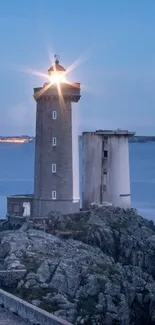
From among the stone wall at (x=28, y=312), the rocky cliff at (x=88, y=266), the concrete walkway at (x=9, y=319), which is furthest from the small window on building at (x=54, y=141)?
the concrete walkway at (x=9, y=319)

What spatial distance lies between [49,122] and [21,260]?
8.35 m

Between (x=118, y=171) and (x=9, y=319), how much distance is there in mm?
14804

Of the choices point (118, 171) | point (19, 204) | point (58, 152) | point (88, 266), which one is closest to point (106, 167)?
point (118, 171)

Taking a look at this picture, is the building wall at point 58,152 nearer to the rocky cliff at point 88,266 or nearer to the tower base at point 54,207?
the tower base at point 54,207

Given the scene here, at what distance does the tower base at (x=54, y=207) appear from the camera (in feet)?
86.1

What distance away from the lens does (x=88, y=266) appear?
19.6m

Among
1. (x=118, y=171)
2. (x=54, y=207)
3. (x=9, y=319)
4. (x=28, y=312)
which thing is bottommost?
(x=9, y=319)

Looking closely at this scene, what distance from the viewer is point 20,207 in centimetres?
2725

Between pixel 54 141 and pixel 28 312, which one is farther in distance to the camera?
pixel 54 141

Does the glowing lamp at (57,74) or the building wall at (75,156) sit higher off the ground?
the glowing lamp at (57,74)

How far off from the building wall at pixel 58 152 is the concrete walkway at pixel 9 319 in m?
12.3

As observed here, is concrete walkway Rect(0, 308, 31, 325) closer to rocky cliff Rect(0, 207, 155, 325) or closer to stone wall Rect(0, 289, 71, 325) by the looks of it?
stone wall Rect(0, 289, 71, 325)

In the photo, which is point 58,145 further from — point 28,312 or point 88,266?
point 28,312

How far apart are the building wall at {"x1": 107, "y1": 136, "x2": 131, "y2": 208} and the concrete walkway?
13.9 meters
